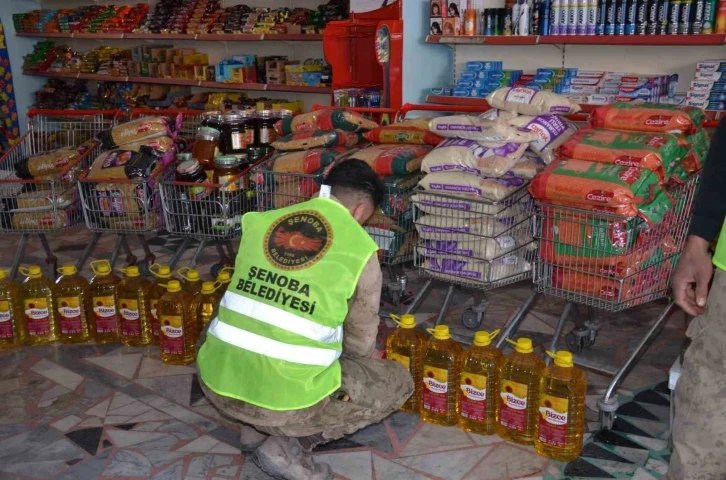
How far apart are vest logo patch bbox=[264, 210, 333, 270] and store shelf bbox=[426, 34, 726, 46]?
324 cm

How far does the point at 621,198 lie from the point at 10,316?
3285 mm

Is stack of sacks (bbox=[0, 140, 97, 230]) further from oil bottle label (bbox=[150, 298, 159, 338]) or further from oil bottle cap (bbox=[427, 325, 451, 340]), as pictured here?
oil bottle cap (bbox=[427, 325, 451, 340])

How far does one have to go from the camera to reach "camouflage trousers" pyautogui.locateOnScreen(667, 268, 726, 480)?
2.13m

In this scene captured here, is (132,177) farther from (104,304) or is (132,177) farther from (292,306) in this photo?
(292,306)

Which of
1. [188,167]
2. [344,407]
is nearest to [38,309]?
[188,167]

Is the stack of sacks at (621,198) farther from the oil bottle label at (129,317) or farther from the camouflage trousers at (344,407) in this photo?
the oil bottle label at (129,317)

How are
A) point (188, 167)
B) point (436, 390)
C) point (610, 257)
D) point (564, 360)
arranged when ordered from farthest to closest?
point (188, 167) < point (436, 390) < point (610, 257) < point (564, 360)

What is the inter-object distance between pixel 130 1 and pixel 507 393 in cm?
860

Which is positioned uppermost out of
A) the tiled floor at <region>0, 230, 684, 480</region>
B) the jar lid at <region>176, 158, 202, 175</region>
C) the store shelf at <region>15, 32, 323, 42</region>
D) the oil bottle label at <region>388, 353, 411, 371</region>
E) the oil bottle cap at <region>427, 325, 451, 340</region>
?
the store shelf at <region>15, 32, 323, 42</region>

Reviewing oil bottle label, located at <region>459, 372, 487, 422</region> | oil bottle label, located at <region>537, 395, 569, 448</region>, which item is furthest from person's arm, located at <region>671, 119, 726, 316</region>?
oil bottle label, located at <region>459, 372, 487, 422</region>

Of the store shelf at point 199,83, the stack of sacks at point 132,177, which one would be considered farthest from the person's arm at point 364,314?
the store shelf at point 199,83

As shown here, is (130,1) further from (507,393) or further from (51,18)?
(507,393)

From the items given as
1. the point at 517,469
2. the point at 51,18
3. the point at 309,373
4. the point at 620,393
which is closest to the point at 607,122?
the point at 620,393

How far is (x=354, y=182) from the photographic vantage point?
9.46 ft
